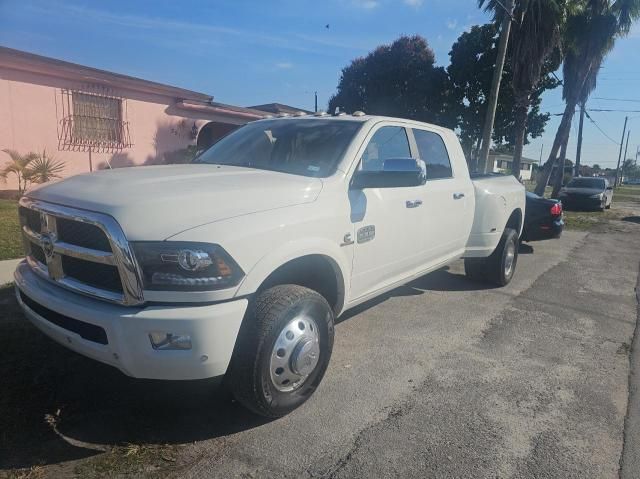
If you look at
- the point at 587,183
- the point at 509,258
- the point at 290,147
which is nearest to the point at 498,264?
the point at 509,258

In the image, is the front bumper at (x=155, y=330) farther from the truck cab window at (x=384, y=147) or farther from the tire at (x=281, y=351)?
the truck cab window at (x=384, y=147)

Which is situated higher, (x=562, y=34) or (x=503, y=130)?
(x=562, y=34)

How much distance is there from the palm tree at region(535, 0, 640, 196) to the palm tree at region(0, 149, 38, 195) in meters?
19.6

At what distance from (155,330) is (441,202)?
3261 millimetres

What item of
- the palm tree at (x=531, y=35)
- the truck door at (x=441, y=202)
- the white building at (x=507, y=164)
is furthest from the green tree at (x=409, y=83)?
the white building at (x=507, y=164)

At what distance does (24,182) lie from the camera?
35.4 ft

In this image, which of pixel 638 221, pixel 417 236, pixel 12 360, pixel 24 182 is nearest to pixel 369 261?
pixel 417 236

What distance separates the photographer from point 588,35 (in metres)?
20.7

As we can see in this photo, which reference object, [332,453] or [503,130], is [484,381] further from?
[503,130]

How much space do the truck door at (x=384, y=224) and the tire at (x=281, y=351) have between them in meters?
0.66

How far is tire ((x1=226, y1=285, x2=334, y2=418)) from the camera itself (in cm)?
275

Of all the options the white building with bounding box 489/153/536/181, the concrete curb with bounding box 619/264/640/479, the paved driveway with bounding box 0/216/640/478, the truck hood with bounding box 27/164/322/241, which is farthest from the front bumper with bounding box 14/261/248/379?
the white building with bounding box 489/153/536/181

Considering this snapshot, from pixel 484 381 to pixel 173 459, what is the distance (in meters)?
2.34

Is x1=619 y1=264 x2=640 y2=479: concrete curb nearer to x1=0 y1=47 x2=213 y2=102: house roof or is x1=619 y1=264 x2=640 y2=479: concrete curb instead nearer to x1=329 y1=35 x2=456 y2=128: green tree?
x1=0 y1=47 x2=213 y2=102: house roof
